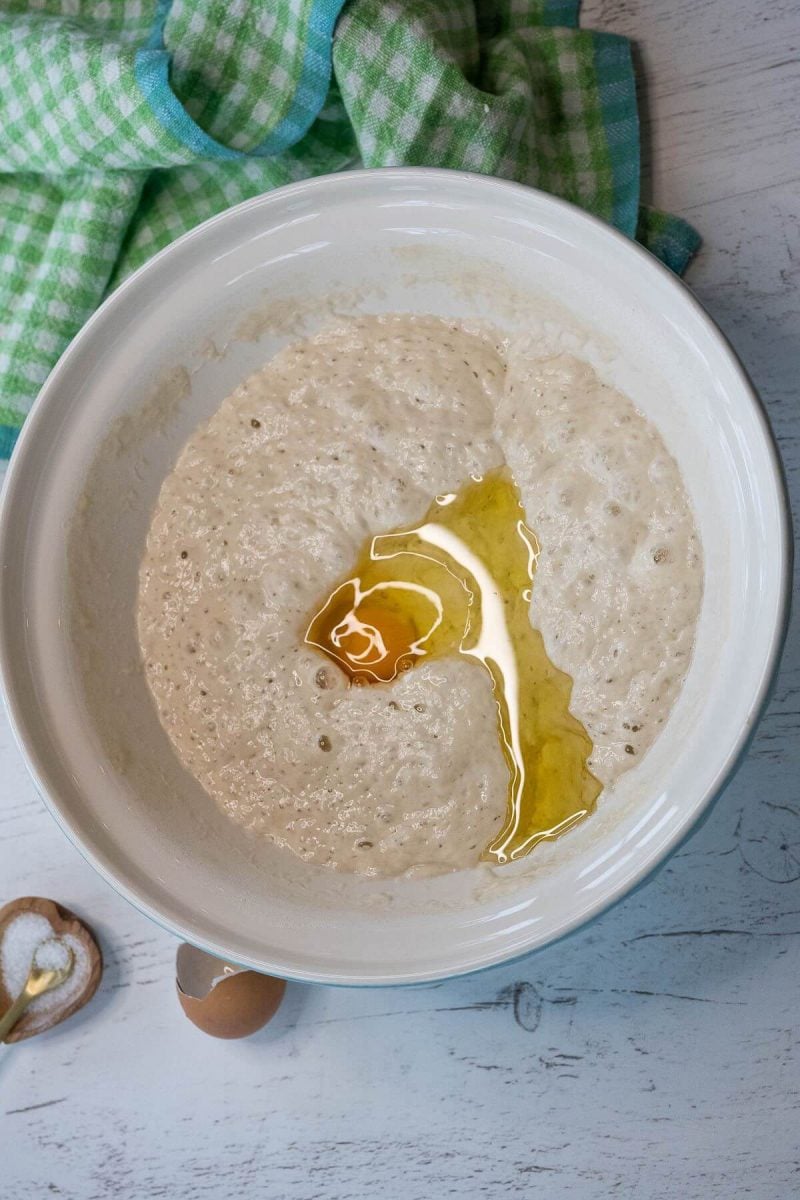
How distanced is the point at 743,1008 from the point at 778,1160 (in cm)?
17

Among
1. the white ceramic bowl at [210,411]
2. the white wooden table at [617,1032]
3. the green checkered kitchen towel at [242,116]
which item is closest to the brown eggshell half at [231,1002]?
the white wooden table at [617,1032]

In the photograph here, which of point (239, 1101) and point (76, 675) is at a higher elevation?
point (76, 675)

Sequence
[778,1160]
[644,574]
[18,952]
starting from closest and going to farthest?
[644,574] → [778,1160] → [18,952]

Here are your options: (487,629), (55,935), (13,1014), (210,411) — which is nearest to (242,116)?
(210,411)

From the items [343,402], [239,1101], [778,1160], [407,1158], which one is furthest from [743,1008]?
[343,402]

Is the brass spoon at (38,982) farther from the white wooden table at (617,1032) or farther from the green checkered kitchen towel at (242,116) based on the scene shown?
the green checkered kitchen towel at (242,116)

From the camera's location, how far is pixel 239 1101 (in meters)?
1.28

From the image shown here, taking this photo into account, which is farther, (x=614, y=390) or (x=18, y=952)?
(x=18, y=952)

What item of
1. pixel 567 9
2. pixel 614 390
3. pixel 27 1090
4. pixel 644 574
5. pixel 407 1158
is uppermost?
pixel 567 9

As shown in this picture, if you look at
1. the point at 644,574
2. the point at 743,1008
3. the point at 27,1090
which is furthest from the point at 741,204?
the point at 27,1090

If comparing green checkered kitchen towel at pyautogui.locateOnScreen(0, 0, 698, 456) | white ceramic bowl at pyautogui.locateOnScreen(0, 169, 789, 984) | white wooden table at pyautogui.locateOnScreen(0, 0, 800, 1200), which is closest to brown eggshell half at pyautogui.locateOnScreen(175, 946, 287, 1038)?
white wooden table at pyautogui.locateOnScreen(0, 0, 800, 1200)

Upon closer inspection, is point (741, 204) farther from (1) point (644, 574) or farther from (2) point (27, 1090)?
(2) point (27, 1090)

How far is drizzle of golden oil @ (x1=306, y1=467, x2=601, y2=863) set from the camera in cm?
112

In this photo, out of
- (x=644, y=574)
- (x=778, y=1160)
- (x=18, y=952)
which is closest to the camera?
(x=644, y=574)
